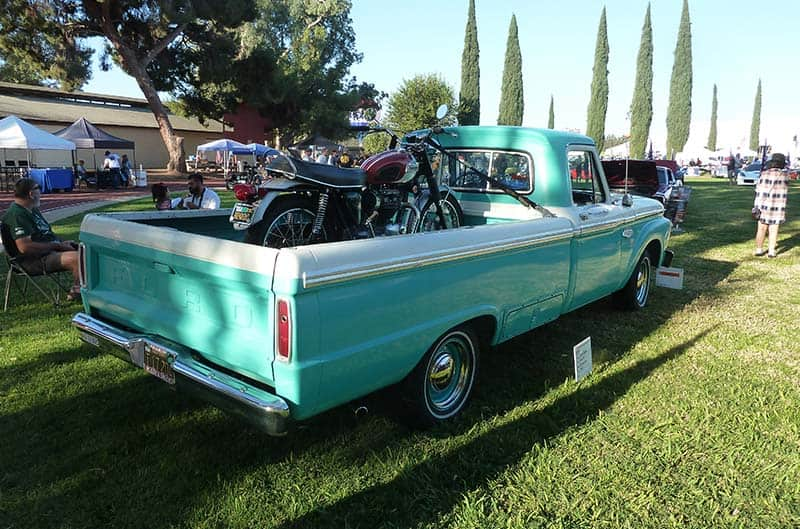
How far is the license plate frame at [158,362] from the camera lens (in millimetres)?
2895

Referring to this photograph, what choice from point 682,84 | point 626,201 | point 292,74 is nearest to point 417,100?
point 292,74

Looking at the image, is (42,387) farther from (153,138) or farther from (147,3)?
(153,138)

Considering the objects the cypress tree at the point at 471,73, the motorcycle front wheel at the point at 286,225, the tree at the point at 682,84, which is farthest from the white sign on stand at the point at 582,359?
the tree at the point at 682,84

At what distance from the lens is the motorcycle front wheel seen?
420 centimetres

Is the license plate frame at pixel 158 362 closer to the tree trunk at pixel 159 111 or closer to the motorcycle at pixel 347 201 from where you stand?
the motorcycle at pixel 347 201

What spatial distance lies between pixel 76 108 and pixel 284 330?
43892 millimetres

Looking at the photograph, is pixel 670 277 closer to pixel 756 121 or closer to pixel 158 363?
pixel 158 363

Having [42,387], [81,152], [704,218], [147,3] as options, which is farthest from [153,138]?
[42,387]

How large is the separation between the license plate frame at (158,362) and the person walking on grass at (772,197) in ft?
32.4

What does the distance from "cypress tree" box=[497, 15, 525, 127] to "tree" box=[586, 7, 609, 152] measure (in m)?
6.89

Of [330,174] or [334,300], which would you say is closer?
[334,300]

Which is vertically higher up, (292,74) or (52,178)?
(292,74)

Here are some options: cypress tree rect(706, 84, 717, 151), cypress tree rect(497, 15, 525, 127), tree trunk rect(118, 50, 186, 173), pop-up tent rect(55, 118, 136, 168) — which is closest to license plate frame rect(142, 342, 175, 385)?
pop-up tent rect(55, 118, 136, 168)

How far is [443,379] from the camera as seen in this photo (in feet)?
11.8
